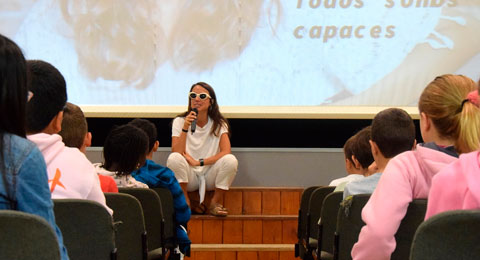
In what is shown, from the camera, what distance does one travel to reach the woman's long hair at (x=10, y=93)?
3.54ft

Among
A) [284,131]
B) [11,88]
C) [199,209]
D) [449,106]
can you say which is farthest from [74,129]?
[284,131]

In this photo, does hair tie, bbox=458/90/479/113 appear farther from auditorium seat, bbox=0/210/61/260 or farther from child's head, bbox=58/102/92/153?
child's head, bbox=58/102/92/153

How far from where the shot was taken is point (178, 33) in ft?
15.2

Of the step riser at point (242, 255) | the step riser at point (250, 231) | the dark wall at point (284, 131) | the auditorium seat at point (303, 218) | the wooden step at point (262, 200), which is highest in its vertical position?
the dark wall at point (284, 131)

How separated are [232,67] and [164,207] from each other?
212cm

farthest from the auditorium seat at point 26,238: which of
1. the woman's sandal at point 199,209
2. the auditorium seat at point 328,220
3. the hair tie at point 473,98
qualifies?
the woman's sandal at point 199,209

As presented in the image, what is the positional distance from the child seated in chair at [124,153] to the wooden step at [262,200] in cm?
177

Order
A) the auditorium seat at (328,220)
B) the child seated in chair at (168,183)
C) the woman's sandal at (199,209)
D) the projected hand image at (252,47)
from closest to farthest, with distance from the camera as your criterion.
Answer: the auditorium seat at (328,220) → the child seated in chair at (168,183) → the woman's sandal at (199,209) → the projected hand image at (252,47)

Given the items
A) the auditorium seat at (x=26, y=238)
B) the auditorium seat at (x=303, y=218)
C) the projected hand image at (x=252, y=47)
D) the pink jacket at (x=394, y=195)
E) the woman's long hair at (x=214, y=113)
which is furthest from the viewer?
the projected hand image at (x=252, y=47)

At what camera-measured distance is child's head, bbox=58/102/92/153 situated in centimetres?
223

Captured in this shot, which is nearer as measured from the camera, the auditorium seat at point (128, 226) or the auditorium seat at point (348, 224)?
the auditorium seat at point (348, 224)

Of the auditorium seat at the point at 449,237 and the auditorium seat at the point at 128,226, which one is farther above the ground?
the auditorium seat at the point at 449,237

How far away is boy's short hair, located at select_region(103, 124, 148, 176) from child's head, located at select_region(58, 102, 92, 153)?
0.93 feet

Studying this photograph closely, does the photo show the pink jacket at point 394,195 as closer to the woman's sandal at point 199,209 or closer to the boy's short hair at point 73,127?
the boy's short hair at point 73,127
